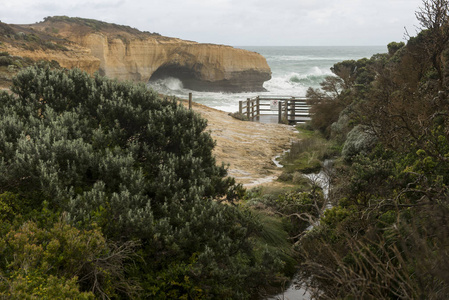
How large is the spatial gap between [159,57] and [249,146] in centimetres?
3022

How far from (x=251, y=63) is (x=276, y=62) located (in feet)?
144

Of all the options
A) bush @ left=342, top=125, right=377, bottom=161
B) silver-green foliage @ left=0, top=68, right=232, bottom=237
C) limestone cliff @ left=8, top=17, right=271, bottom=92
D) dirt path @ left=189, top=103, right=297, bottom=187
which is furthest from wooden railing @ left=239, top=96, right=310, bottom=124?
silver-green foliage @ left=0, top=68, right=232, bottom=237

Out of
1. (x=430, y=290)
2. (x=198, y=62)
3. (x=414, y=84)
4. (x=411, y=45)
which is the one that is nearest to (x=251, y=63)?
(x=198, y=62)

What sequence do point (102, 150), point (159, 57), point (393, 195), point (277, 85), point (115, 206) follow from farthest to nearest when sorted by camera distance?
point (277, 85), point (159, 57), point (393, 195), point (102, 150), point (115, 206)

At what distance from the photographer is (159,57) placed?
4509 centimetres

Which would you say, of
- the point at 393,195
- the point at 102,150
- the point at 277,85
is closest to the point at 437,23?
the point at 393,195

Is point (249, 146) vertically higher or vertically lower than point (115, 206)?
lower

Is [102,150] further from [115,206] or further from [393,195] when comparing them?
[393,195]

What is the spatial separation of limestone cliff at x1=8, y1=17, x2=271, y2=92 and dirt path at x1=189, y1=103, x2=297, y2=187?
62.3ft

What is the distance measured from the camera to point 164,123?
6609mm

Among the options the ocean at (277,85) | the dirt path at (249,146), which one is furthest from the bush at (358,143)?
the ocean at (277,85)

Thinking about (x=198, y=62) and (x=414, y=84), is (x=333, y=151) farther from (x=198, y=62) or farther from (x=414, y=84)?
(x=198, y=62)

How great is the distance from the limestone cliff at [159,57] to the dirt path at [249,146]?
747 inches

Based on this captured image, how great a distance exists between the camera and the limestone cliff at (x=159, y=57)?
39906 mm
